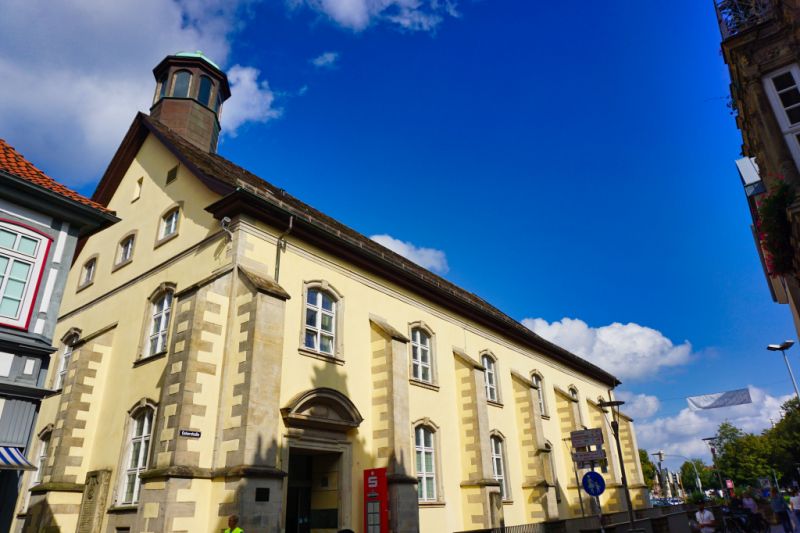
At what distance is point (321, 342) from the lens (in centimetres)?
1537

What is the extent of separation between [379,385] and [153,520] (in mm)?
7187

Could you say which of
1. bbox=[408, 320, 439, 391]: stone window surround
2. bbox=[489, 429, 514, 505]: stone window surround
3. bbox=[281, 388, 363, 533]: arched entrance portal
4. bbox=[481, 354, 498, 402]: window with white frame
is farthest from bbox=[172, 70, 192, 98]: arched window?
bbox=[489, 429, 514, 505]: stone window surround

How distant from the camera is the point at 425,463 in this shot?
17516 mm

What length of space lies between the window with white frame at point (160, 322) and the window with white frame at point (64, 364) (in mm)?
4544

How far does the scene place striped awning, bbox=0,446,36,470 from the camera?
8750 mm

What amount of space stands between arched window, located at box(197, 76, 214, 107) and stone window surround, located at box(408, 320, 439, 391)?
44.0 feet

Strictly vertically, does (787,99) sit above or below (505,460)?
above

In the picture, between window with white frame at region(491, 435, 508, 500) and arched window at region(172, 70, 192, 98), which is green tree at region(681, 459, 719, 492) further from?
arched window at region(172, 70, 192, 98)

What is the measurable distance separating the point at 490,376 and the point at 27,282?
1780 cm

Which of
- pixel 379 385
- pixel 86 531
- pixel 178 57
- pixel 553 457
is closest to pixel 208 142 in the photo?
pixel 178 57

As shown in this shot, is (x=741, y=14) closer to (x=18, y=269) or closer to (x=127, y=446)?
(x=18, y=269)

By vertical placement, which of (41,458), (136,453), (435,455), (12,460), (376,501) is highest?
(41,458)

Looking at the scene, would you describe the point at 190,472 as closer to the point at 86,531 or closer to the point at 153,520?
the point at 153,520

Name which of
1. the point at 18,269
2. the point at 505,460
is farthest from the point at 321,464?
the point at 505,460
